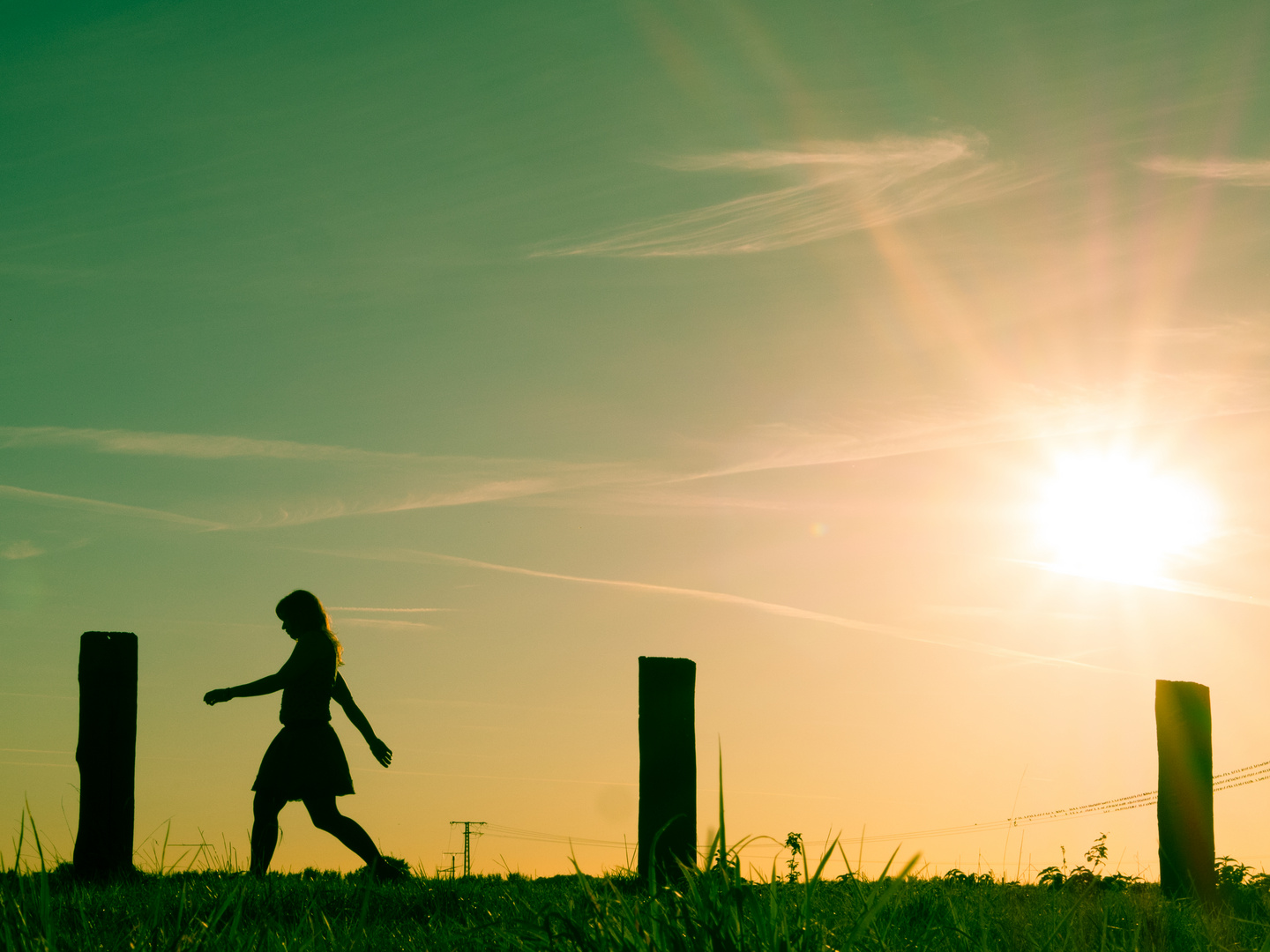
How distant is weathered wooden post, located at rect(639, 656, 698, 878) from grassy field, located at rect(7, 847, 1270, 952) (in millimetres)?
796

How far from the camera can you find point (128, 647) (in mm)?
7102

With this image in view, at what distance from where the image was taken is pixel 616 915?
3311 mm

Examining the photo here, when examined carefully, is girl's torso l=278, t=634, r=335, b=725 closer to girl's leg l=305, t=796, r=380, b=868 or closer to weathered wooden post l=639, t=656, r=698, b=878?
girl's leg l=305, t=796, r=380, b=868

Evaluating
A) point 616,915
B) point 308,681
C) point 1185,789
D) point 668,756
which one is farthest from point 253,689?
point 1185,789

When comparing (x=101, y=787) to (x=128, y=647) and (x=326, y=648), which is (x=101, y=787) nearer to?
(x=128, y=647)

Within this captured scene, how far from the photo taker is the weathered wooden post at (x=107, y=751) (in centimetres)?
673

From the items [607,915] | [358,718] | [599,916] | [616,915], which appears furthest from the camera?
[358,718]

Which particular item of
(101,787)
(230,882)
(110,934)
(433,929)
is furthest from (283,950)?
(101,787)

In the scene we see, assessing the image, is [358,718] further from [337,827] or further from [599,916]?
[599,916]

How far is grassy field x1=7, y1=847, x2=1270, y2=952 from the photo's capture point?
2836mm

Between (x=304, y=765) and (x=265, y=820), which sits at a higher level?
(x=304, y=765)

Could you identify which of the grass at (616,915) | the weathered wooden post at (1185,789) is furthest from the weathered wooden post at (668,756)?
the weathered wooden post at (1185,789)

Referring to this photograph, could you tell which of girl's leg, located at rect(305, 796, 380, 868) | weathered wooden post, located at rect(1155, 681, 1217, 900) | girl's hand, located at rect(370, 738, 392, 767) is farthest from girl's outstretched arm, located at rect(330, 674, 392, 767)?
weathered wooden post, located at rect(1155, 681, 1217, 900)

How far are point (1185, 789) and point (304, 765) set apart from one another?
21.1 feet
